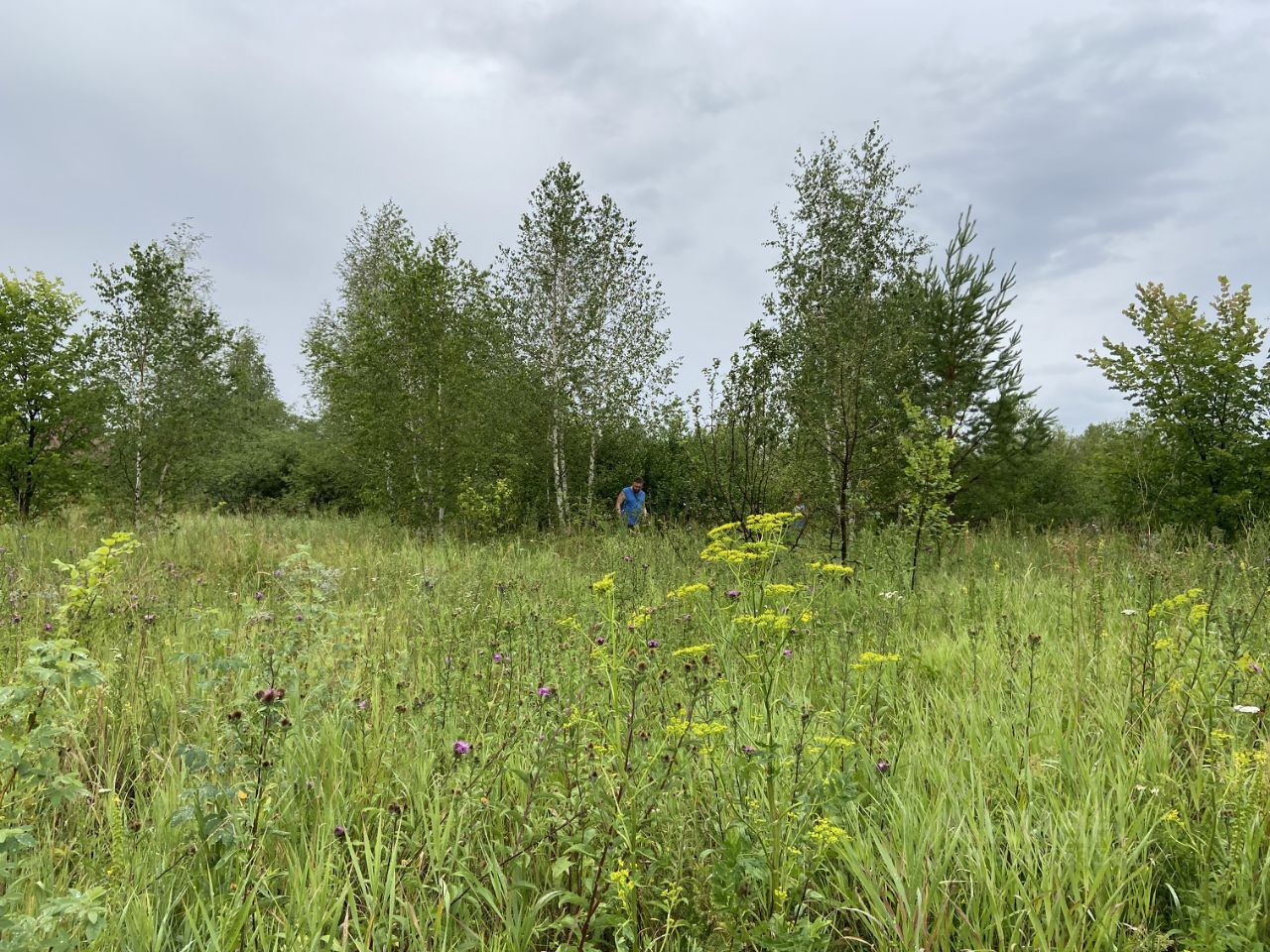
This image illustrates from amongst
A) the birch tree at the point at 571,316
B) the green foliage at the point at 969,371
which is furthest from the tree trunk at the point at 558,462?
the green foliage at the point at 969,371

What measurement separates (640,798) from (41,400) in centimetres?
1499

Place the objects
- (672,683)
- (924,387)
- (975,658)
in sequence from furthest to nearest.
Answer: (924,387) → (975,658) → (672,683)

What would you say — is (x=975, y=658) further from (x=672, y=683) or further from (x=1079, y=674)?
(x=672, y=683)

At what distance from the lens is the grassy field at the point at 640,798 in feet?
5.29

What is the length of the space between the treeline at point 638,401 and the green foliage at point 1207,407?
0.12 ft

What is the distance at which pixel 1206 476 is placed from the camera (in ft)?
32.9

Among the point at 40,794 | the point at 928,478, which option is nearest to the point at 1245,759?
the point at 40,794

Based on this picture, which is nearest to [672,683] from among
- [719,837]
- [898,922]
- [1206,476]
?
[719,837]

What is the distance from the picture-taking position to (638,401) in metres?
18.0

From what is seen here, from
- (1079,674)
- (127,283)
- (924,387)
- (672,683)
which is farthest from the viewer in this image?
(924,387)

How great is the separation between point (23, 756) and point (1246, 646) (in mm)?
5064

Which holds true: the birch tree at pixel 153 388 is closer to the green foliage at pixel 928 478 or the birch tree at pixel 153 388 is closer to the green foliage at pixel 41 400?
the green foliage at pixel 41 400

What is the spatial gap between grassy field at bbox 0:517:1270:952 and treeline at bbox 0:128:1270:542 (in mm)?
3976

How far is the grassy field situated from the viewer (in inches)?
63.4
